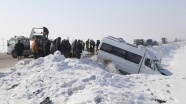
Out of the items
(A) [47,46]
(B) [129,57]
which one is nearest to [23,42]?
(A) [47,46]

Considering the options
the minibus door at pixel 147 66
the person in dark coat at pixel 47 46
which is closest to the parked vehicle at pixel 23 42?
the person in dark coat at pixel 47 46

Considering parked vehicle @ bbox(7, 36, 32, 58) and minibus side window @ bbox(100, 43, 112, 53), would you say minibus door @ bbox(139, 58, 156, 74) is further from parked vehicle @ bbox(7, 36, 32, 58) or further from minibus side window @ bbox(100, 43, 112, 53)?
parked vehicle @ bbox(7, 36, 32, 58)

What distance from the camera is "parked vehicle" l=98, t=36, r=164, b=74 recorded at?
2264 centimetres

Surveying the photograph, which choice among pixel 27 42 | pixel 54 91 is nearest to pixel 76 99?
pixel 54 91

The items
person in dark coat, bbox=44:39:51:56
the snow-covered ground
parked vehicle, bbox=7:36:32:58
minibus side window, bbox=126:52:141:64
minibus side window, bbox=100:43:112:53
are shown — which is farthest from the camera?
parked vehicle, bbox=7:36:32:58

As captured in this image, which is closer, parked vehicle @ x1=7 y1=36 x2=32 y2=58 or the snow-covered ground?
the snow-covered ground

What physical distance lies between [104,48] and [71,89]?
44.4 ft

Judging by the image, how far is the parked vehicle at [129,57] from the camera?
22641 mm

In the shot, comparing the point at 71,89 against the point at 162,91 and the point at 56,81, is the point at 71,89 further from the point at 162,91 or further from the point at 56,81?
the point at 162,91

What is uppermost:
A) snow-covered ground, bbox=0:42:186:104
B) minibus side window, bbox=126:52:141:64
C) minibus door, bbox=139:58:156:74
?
snow-covered ground, bbox=0:42:186:104

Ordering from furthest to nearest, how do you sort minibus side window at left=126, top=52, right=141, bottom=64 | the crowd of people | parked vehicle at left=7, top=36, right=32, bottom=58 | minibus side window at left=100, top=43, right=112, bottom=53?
parked vehicle at left=7, top=36, right=32, bottom=58 < minibus side window at left=100, top=43, right=112, bottom=53 < minibus side window at left=126, top=52, right=141, bottom=64 < the crowd of people

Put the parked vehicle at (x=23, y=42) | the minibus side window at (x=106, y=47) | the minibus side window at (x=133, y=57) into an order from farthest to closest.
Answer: the parked vehicle at (x=23, y=42), the minibus side window at (x=106, y=47), the minibus side window at (x=133, y=57)

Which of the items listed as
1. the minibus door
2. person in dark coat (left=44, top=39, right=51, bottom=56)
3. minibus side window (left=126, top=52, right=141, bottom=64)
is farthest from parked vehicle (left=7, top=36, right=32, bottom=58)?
the minibus door

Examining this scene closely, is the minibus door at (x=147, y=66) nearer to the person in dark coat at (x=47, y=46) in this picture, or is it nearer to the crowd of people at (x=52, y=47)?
the crowd of people at (x=52, y=47)
